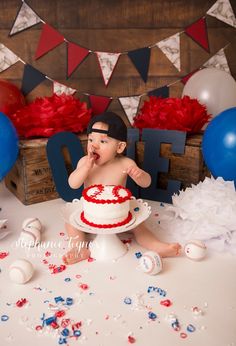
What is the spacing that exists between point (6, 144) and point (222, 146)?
77cm

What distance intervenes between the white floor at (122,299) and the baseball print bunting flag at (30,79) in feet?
3.55

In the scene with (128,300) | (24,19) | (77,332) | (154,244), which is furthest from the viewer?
(24,19)

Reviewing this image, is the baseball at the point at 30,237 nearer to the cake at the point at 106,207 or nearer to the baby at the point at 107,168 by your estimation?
the baby at the point at 107,168

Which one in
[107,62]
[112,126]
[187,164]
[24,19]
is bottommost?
[187,164]

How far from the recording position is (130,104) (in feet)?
7.47

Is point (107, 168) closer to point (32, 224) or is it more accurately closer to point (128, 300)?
point (32, 224)

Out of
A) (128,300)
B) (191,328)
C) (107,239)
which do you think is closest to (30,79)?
(107,239)

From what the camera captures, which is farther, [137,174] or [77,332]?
[137,174]

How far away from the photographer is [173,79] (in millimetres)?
2236

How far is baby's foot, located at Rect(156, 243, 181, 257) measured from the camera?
1.22 meters

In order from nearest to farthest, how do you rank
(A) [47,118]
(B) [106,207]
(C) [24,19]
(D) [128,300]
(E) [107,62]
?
(D) [128,300]
(B) [106,207]
(A) [47,118]
(C) [24,19]
(E) [107,62]

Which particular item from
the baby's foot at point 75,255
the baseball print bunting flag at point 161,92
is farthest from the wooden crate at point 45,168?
the baseball print bunting flag at point 161,92

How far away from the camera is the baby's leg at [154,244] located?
1.22 meters

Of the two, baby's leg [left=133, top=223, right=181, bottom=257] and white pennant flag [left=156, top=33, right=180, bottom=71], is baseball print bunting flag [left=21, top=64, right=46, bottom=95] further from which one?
baby's leg [left=133, top=223, right=181, bottom=257]
